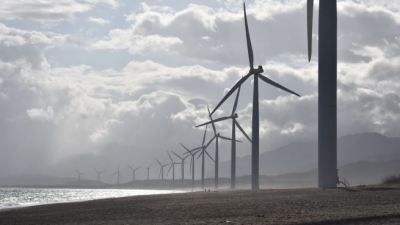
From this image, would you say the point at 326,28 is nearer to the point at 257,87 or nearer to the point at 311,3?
the point at 311,3

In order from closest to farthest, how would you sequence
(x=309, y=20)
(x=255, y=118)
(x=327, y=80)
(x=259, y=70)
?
(x=327, y=80) < (x=309, y=20) < (x=255, y=118) < (x=259, y=70)

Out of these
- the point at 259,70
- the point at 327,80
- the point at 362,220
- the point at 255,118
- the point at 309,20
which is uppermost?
the point at 309,20

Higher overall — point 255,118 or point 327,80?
point 327,80

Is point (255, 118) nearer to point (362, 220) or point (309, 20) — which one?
point (309, 20)

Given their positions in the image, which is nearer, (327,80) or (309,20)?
(327,80)

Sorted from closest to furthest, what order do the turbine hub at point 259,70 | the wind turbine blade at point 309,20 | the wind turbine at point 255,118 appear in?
the wind turbine blade at point 309,20, the wind turbine at point 255,118, the turbine hub at point 259,70

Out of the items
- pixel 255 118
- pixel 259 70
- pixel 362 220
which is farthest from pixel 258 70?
pixel 362 220

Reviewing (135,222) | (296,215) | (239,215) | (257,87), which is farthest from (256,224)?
(257,87)

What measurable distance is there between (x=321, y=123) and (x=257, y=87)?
22162 mm

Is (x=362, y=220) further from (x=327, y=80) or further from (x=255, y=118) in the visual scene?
(x=255, y=118)

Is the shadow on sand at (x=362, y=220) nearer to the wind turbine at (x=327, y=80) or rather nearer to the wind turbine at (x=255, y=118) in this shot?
the wind turbine at (x=327, y=80)

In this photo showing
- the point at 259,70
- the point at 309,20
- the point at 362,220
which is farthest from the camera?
the point at 259,70

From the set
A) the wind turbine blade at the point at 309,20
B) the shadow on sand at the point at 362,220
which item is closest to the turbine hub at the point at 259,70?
the wind turbine blade at the point at 309,20

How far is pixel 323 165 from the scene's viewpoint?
151 feet
